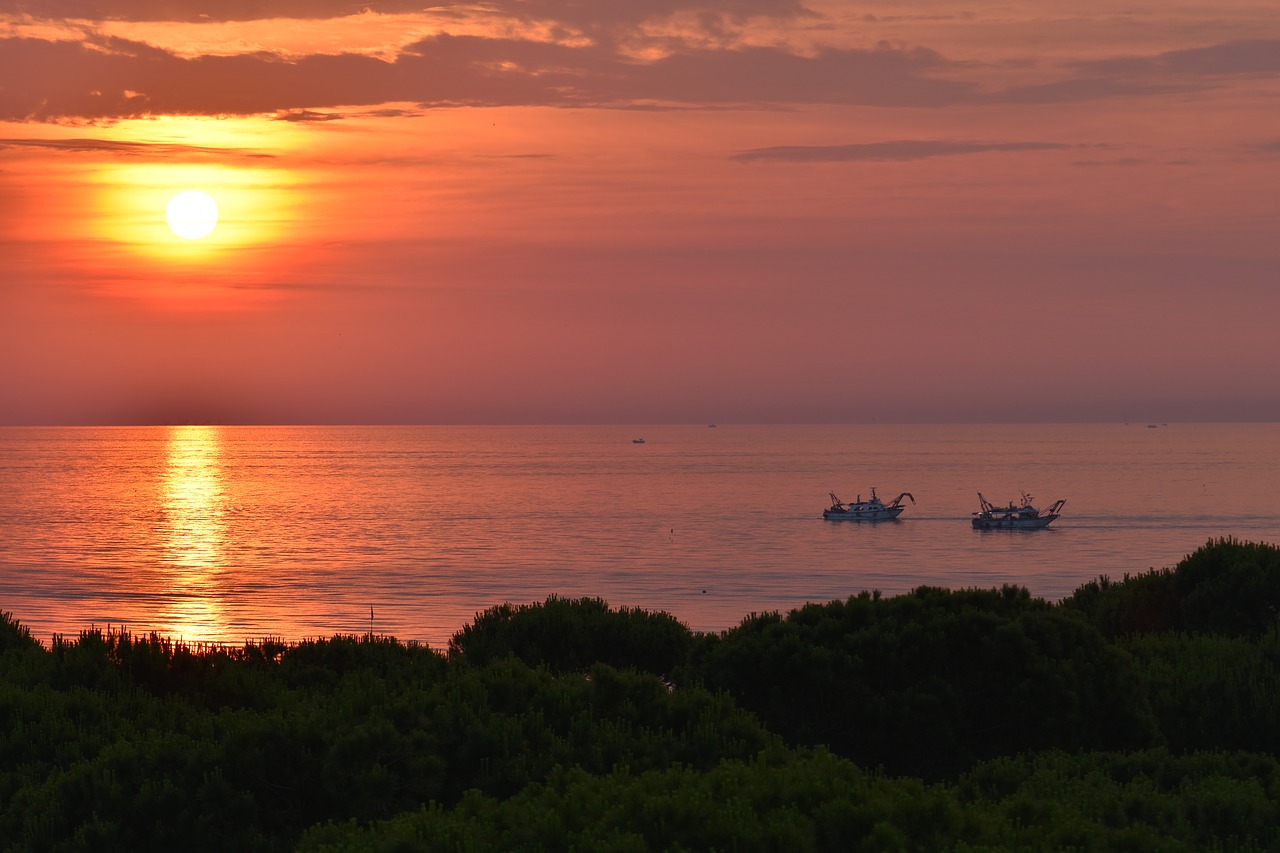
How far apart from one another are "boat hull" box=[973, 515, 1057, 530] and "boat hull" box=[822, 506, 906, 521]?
9347 mm

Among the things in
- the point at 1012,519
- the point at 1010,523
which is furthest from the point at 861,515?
the point at 1012,519

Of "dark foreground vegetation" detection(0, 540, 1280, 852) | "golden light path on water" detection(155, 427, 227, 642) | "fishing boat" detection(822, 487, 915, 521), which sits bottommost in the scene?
"golden light path on water" detection(155, 427, 227, 642)

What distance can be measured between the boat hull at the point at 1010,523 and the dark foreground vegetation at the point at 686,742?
3812 inches

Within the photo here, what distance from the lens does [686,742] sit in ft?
46.8

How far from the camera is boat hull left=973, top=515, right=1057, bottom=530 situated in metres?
115

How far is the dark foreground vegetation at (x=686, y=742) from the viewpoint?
10.4 m

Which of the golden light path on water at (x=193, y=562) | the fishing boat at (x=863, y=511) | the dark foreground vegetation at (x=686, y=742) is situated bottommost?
the golden light path on water at (x=193, y=562)

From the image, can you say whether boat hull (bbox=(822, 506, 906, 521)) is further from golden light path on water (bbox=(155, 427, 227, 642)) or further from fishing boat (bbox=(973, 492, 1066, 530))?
golden light path on water (bbox=(155, 427, 227, 642))

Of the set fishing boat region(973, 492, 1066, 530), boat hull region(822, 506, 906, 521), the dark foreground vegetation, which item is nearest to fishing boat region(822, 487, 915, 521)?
boat hull region(822, 506, 906, 521)

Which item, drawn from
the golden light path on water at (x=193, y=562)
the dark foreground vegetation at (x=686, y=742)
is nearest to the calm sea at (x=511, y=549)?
the golden light path on water at (x=193, y=562)

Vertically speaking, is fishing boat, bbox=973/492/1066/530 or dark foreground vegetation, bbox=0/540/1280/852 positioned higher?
dark foreground vegetation, bbox=0/540/1280/852

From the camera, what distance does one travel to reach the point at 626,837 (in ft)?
31.1

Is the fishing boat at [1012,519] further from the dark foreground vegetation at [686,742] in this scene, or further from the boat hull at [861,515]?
the dark foreground vegetation at [686,742]

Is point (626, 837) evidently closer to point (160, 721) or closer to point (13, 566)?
point (160, 721)
